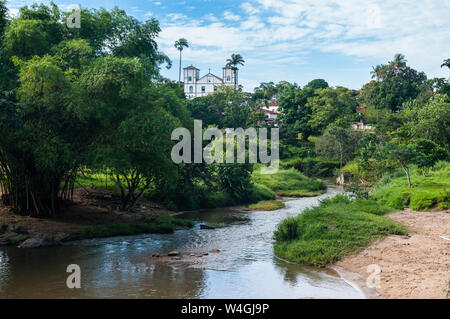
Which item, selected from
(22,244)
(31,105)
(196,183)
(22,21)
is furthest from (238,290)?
(196,183)

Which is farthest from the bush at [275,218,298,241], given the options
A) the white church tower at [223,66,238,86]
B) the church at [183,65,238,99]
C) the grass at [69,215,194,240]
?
the church at [183,65,238,99]

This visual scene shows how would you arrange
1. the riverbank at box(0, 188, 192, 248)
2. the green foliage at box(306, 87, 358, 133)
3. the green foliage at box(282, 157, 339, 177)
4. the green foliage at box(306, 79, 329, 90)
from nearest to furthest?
1. the riverbank at box(0, 188, 192, 248)
2. the green foliage at box(282, 157, 339, 177)
3. the green foliage at box(306, 87, 358, 133)
4. the green foliage at box(306, 79, 329, 90)

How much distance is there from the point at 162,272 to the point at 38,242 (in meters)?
5.50

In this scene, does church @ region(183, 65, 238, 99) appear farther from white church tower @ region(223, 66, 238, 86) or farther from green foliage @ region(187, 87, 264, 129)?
green foliage @ region(187, 87, 264, 129)

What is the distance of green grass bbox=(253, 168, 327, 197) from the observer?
126 ft

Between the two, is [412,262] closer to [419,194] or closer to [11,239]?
[419,194]

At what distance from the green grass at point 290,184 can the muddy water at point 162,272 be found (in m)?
21.2

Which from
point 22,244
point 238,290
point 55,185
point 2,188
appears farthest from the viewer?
point 2,188

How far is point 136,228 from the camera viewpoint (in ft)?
61.2

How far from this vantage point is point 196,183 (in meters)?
27.3

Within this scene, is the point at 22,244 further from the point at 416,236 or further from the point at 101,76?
the point at 416,236

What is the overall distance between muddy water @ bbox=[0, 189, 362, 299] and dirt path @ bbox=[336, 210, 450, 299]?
93 cm

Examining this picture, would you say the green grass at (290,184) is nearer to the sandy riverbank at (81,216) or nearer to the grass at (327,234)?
the sandy riverbank at (81,216)

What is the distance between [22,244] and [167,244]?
5.13 meters
